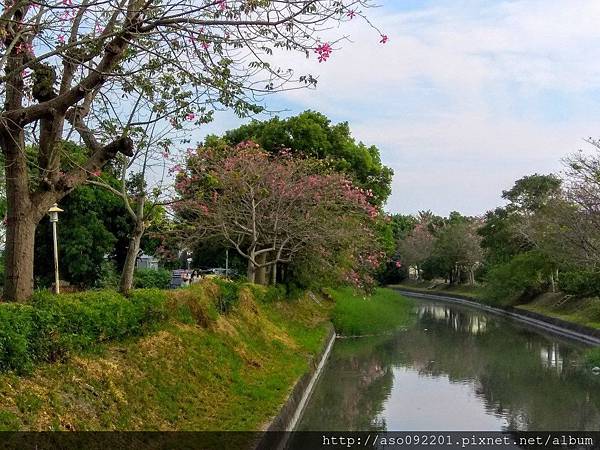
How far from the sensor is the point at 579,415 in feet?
45.4

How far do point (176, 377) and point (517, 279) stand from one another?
35.4 metres

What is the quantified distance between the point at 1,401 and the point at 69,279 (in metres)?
25.0

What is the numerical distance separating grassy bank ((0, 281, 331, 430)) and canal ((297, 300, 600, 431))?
127 cm

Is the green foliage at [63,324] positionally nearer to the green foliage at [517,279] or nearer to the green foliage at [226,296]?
the green foliage at [226,296]

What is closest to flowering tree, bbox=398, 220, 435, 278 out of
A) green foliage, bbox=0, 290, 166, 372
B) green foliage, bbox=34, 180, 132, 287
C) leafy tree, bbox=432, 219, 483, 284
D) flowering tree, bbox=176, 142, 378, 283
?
leafy tree, bbox=432, 219, 483, 284

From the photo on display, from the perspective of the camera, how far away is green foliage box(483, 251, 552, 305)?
1603 inches

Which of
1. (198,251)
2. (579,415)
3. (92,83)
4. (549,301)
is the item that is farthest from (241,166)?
(549,301)

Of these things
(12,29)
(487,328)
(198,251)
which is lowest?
(487,328)

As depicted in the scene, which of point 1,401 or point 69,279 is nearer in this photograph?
point 1,401

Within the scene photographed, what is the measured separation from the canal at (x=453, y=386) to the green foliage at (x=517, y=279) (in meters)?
11.9

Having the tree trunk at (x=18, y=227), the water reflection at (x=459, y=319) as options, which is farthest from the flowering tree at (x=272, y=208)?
the tree trunk at (x=18, y=227)

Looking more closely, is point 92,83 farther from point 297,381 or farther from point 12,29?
point 297,381

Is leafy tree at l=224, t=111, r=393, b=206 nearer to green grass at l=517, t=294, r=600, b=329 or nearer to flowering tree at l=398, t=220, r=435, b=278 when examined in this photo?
green grass at l=517, t=294, r=600, b=329

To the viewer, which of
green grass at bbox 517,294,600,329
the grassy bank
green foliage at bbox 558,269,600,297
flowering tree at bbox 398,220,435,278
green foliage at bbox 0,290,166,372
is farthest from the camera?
flowering tree at bbox 398,220,435,278
